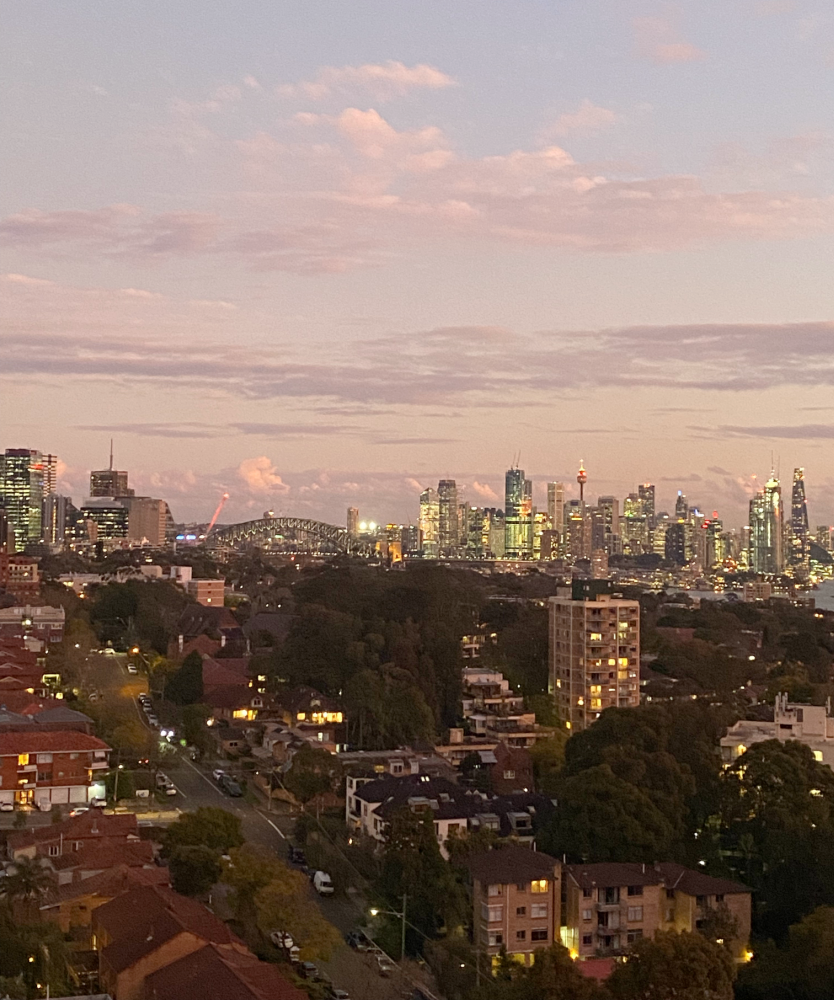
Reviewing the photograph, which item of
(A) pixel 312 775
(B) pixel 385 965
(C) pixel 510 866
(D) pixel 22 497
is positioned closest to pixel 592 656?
(A) pixel 312 775

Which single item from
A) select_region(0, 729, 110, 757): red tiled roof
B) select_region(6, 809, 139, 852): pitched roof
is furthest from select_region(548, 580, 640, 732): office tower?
select_region(6, 809, 139, 852): pitched roof

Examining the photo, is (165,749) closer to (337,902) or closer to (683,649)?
(337,902)

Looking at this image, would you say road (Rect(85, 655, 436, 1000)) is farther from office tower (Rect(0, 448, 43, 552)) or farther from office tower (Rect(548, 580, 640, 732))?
office tower (Rect(0, 448, 43, 552))

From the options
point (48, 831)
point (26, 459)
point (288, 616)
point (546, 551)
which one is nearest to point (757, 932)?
point (48, 831)

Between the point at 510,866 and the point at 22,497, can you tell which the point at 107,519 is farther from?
the point at 510,866

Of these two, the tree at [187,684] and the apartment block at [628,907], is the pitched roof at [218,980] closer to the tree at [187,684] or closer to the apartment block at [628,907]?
the apartment block at [628,907]

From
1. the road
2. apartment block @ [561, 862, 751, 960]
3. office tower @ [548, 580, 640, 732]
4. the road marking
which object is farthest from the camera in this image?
office tower @ [548, 580, 640, 732]
